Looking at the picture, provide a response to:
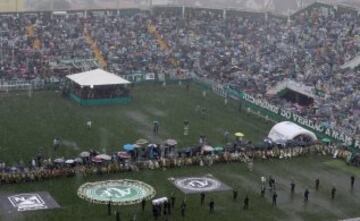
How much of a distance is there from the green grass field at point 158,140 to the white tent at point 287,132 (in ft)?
5.43

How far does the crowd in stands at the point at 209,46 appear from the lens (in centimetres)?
6431

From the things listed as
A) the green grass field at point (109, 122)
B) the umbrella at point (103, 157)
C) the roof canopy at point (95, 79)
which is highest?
the roof canopy at point (95, 79)

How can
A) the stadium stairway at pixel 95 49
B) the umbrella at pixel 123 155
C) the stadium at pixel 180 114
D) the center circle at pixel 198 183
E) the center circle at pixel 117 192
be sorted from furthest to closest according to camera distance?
the stadium stairway at pixel 95 49 → the umbrella at pixel 123 155 → the center circle at pixel 198 183 → the stadium at pixel 180 114 → the center circle at pixel 117 192

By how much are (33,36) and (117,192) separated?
3598 centimetres

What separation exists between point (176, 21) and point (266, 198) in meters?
43.3

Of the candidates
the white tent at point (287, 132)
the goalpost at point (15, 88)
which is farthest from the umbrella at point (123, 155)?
the goalpost at point (15, 88)

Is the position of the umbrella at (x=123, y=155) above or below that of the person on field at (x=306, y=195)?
above

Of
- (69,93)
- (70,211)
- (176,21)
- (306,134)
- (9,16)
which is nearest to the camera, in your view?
(70,211)

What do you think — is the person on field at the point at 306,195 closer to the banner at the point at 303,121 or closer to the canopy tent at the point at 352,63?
the banner at the point at 303,121

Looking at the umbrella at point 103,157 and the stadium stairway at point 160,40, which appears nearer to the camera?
the umbrella at point 103,157

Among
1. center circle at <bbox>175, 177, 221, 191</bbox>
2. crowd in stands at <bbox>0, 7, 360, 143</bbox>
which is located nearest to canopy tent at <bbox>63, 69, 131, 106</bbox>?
crowd in stands at <bbox>0, 7, 360, 143</bbox>

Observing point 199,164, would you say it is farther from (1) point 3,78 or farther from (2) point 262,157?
(1) point 3,78

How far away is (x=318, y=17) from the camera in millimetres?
76188

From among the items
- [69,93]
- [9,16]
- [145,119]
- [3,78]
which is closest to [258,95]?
[145,119]
